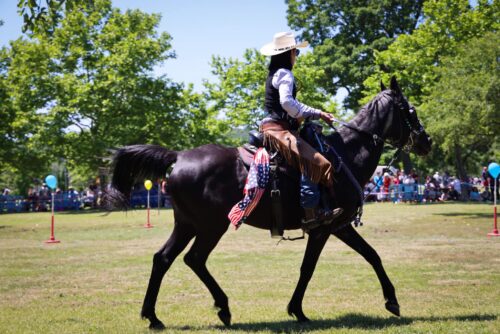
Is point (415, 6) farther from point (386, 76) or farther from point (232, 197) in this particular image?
point (232, 197)

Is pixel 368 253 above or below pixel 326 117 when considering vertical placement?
below

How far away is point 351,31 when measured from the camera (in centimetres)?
5459

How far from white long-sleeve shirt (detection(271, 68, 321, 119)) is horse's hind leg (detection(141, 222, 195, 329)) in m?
2.16

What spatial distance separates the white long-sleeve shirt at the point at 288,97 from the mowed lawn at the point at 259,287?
2.75 m

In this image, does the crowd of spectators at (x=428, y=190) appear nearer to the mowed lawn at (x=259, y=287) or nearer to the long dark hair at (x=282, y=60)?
the mowed lawn at (x=259, y=287)

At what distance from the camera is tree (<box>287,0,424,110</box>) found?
5194 cm

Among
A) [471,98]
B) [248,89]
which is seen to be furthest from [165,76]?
[471,98]

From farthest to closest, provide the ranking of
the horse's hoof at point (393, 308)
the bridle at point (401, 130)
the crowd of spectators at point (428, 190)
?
the crowd of spectators at point (428, 190) < the bridle at point (401, 130) < the horse's hoof at point (393, 308)

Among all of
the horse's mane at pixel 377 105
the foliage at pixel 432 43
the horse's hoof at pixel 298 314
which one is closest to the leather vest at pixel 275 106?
the horse's mane at pixel 377 105

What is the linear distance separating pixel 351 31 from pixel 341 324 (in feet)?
166

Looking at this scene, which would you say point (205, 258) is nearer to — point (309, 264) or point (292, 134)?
point (309, 264)

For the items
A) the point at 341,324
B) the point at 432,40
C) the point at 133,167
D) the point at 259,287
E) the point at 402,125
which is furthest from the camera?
the point at 432,40

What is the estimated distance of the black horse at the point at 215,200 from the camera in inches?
296

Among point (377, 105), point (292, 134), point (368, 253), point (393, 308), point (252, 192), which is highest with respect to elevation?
point (377, 105)
